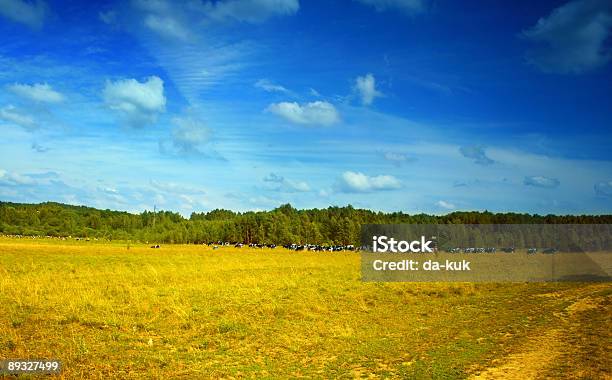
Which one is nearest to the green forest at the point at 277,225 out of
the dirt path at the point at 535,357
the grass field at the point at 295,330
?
the grass field at the point at 295,330

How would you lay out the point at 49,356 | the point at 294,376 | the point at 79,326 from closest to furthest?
1. the point at 294,376
2. the point at 49,356
3. the point at 79,326

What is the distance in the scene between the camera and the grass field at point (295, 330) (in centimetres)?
1205

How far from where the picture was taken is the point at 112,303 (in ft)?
67.9

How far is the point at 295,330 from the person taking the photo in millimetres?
16812

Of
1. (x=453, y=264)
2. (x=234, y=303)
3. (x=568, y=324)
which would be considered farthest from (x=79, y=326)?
(x=453, y=264)

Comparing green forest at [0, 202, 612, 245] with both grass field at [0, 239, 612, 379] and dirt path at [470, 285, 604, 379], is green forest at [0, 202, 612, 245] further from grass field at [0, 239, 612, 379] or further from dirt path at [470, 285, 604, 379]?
dirt path at [470, 285, 604, 379]

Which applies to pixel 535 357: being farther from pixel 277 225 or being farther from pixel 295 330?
pixel 277 225

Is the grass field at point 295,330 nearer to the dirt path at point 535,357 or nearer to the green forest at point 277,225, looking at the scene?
the dirt path at point 535,357

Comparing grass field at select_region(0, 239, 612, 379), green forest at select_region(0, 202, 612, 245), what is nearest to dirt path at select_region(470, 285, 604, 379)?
grass field at select_region(0, 239, 612, 379)

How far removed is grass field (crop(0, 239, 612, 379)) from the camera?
474 inches

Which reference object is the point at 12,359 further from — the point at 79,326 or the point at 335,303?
the point at 335,303

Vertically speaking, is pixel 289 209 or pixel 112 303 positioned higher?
pixel 289 209

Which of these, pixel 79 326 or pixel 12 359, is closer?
pixel 12 359

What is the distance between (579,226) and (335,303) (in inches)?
5497
